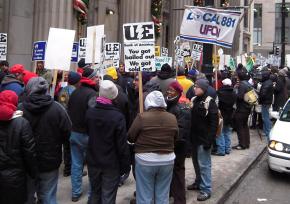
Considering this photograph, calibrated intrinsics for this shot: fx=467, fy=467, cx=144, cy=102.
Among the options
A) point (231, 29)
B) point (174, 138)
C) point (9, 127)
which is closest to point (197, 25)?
point (231, 29)

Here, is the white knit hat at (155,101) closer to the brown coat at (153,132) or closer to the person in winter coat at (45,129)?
the brown coat at (153,132)

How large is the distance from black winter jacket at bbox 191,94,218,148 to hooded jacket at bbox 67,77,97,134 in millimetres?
1635

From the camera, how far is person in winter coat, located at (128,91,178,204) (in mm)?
5578

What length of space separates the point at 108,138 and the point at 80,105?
173 centimetres

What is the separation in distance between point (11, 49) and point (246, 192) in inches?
371

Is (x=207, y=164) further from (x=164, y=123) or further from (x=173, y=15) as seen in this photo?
(x=173, y=15)

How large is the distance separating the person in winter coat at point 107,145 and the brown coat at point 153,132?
189mm

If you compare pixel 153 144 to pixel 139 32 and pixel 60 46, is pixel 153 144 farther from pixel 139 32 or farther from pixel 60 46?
pixel 60 46

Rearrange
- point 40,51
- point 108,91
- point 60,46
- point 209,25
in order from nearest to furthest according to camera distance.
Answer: point 108,91 < point 60,46 < point 40,51 < point 209,25

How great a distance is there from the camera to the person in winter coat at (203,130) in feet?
23.9

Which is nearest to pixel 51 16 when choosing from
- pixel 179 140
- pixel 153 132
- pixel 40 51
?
pixel 40 51

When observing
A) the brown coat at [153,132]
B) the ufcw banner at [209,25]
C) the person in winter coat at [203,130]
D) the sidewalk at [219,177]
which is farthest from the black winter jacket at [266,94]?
the brown coat at [153,132]

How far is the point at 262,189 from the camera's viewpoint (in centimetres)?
884

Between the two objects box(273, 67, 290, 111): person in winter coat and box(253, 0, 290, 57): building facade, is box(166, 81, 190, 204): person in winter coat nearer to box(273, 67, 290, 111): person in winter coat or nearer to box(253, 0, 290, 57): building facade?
box(273, 67, 290, 111): person in winter coat
